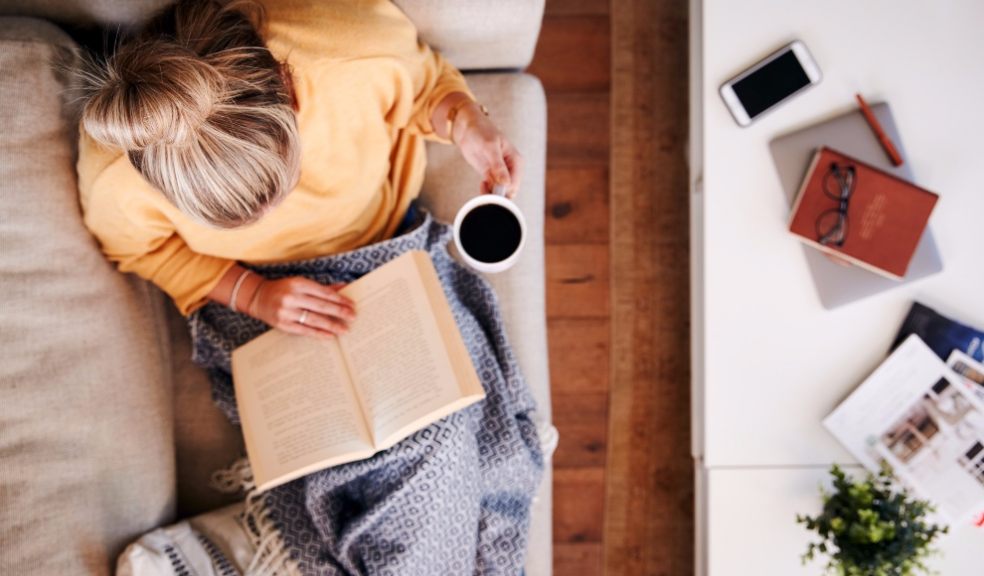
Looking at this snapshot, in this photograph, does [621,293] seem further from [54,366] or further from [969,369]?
[54,366]

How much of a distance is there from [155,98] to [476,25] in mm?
525

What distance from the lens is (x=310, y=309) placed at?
3.23 feet

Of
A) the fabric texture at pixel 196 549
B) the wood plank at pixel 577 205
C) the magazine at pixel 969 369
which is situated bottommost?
the fabric texture at pixel 196 549

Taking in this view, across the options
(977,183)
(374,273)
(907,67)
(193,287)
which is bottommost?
(193,287)

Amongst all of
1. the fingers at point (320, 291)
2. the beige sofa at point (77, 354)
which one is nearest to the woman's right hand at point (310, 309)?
the fingers at point (320, 291)

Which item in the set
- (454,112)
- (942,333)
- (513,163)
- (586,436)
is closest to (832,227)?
(942,333)

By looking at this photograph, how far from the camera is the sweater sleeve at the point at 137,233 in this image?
34.7 inches

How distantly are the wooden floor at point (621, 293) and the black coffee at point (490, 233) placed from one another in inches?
27.9

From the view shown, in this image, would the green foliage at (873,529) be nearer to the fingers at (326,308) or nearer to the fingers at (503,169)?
the fingers at (503,169)

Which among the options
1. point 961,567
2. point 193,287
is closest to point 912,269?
point 961,567

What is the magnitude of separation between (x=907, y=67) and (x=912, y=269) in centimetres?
28

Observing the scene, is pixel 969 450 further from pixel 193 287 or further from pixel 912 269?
pixel 193 287

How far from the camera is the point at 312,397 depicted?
97cm

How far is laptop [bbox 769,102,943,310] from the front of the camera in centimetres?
98
